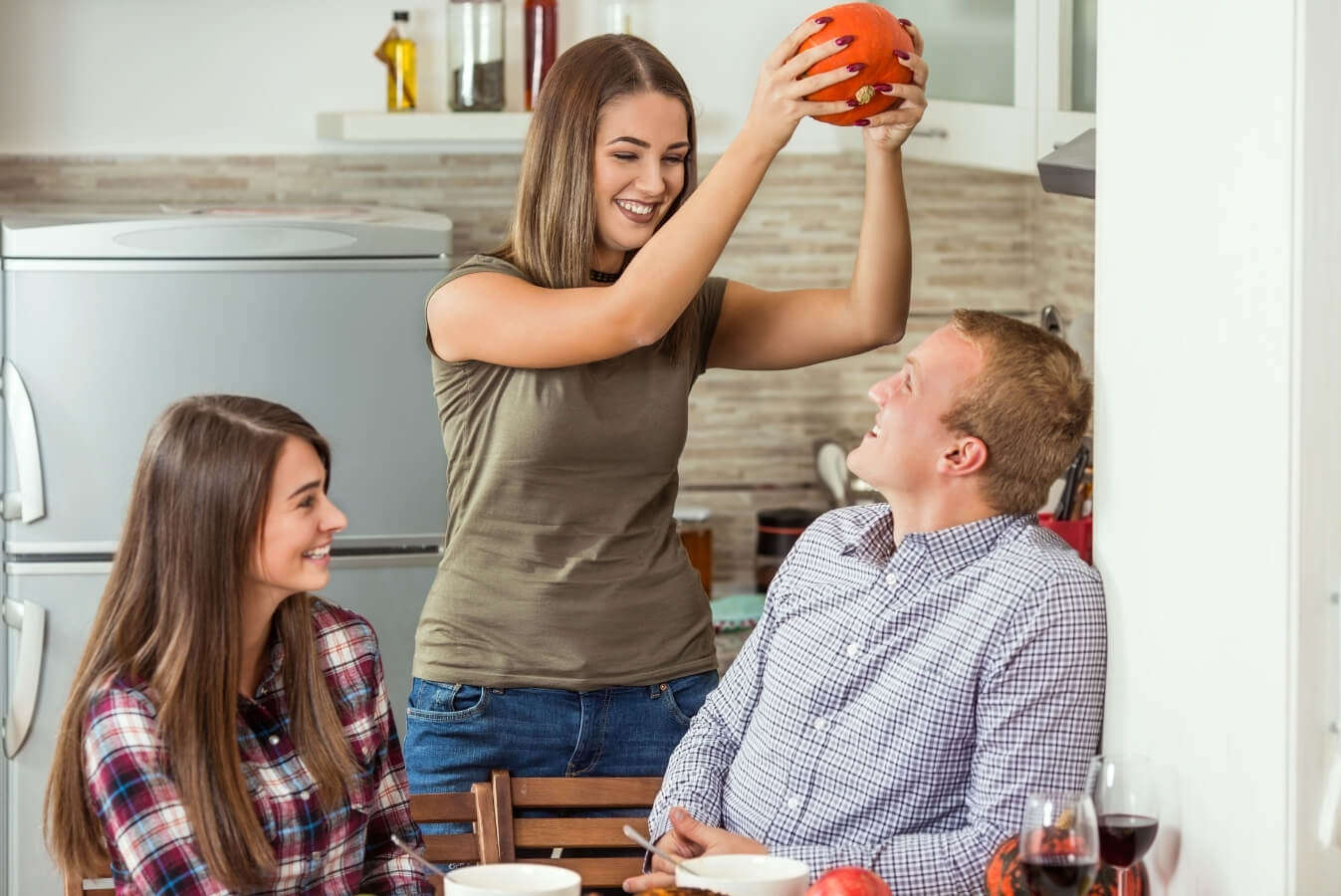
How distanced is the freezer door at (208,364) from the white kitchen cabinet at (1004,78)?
0.97 metres

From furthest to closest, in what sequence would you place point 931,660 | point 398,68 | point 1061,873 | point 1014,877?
1. point 398,68
2. point 931,660
3. point 1014,877
4. point 1061,873

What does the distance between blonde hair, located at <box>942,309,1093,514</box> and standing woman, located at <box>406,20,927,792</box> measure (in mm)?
287

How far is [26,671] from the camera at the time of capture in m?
2.95

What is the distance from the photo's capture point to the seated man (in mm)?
1523

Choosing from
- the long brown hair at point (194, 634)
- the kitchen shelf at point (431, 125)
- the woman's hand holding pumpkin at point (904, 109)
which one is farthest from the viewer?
the kitchen shelf at point (431, 125)

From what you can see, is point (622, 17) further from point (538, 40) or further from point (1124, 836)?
point (1124, 836)

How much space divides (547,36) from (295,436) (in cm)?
196

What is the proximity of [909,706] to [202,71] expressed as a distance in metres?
2.38

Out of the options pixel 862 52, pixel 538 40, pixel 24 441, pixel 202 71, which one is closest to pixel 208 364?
pixel 24 441

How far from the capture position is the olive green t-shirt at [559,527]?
187 centimetres

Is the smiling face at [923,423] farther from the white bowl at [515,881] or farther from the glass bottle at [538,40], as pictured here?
the glass bottle at [538,40]

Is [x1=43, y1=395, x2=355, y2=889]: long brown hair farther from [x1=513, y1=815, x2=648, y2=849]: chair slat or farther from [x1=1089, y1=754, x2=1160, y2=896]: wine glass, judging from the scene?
[x1=1089, y1=754, x2=1160, y2=896]: wine glass

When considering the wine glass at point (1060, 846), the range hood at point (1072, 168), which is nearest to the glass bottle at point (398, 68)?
the range hood at point (1072, 168)

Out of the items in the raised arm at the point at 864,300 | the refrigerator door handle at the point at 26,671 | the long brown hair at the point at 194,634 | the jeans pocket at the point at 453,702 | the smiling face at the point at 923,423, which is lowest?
the refrigerator door handle at the point at 26,671
